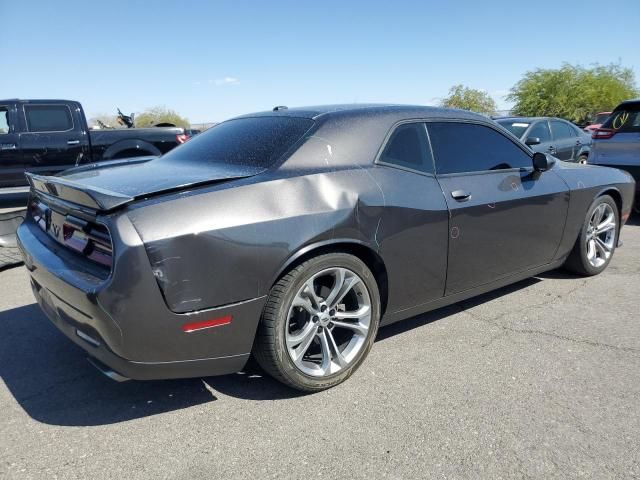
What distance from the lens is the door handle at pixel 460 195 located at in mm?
3266

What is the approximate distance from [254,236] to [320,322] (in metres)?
0.66

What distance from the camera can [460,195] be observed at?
3289mm

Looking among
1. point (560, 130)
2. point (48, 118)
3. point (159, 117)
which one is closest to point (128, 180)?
point (48, 118)

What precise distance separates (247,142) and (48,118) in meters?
7.71

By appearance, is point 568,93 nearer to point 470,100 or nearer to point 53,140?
point 470,100

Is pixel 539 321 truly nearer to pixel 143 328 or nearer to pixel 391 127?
pixel 391 127

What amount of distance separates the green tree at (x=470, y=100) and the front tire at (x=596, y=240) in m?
42.9

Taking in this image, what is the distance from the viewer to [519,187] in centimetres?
374

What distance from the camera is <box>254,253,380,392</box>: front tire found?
2.55 m

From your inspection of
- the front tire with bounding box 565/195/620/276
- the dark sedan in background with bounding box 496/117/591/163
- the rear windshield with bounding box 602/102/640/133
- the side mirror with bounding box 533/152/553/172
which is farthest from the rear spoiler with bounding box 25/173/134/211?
the dark sedan in background with bounding box 496/117/591/163

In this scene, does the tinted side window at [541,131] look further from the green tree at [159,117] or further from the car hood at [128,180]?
the green tree at [159,117]

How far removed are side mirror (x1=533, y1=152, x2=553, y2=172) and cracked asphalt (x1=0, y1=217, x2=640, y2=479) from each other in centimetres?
116

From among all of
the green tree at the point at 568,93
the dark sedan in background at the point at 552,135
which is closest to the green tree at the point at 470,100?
the green tree at the point at 568,93

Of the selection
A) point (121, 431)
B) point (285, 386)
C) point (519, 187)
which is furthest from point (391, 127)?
point (121, 431)
